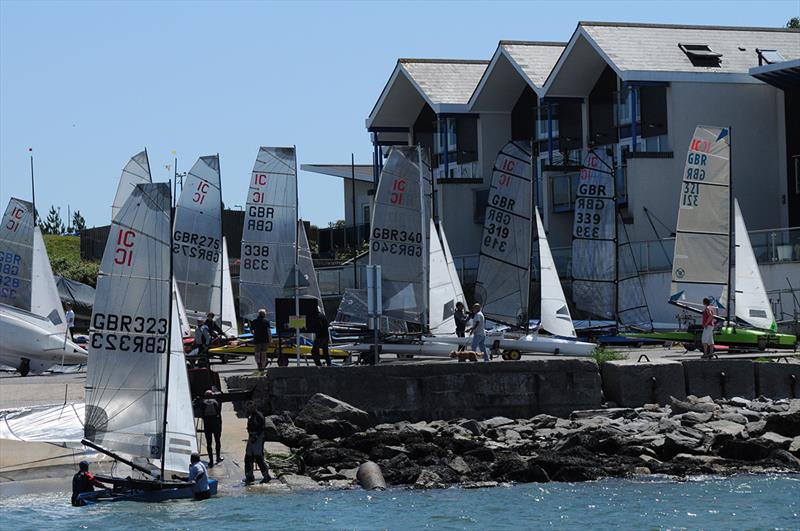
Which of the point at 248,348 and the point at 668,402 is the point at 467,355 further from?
the point at 248,348

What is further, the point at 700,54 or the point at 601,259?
the point at 700,54

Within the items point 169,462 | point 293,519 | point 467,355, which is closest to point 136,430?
point 169,462

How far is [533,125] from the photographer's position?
189ft

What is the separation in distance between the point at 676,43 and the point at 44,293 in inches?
951

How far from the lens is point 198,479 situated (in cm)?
2264

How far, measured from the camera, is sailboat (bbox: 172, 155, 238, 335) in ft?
136

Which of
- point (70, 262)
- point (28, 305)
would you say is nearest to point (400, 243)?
point (28, 305)

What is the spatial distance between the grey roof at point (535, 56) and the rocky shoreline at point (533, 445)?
91.2 ft

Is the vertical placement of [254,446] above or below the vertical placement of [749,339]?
below

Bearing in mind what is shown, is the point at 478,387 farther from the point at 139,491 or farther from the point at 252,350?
the point at 252,350

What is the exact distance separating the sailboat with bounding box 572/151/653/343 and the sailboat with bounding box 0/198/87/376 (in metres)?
13.9

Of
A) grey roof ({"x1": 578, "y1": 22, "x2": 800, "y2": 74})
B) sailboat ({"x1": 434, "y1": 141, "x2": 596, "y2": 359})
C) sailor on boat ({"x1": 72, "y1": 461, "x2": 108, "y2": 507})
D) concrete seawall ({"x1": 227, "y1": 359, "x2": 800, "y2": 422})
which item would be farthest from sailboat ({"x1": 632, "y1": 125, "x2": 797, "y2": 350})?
sailor on boat ({"x1": 72, "y1": 461, "x2": 108, "y2": 507})

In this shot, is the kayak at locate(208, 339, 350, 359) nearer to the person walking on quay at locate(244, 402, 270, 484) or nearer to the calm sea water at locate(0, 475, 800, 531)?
the person walking on quay at locate(244, 402, 270, 484)

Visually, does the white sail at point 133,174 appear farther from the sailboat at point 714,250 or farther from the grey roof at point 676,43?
the grey roof at point 676,43
